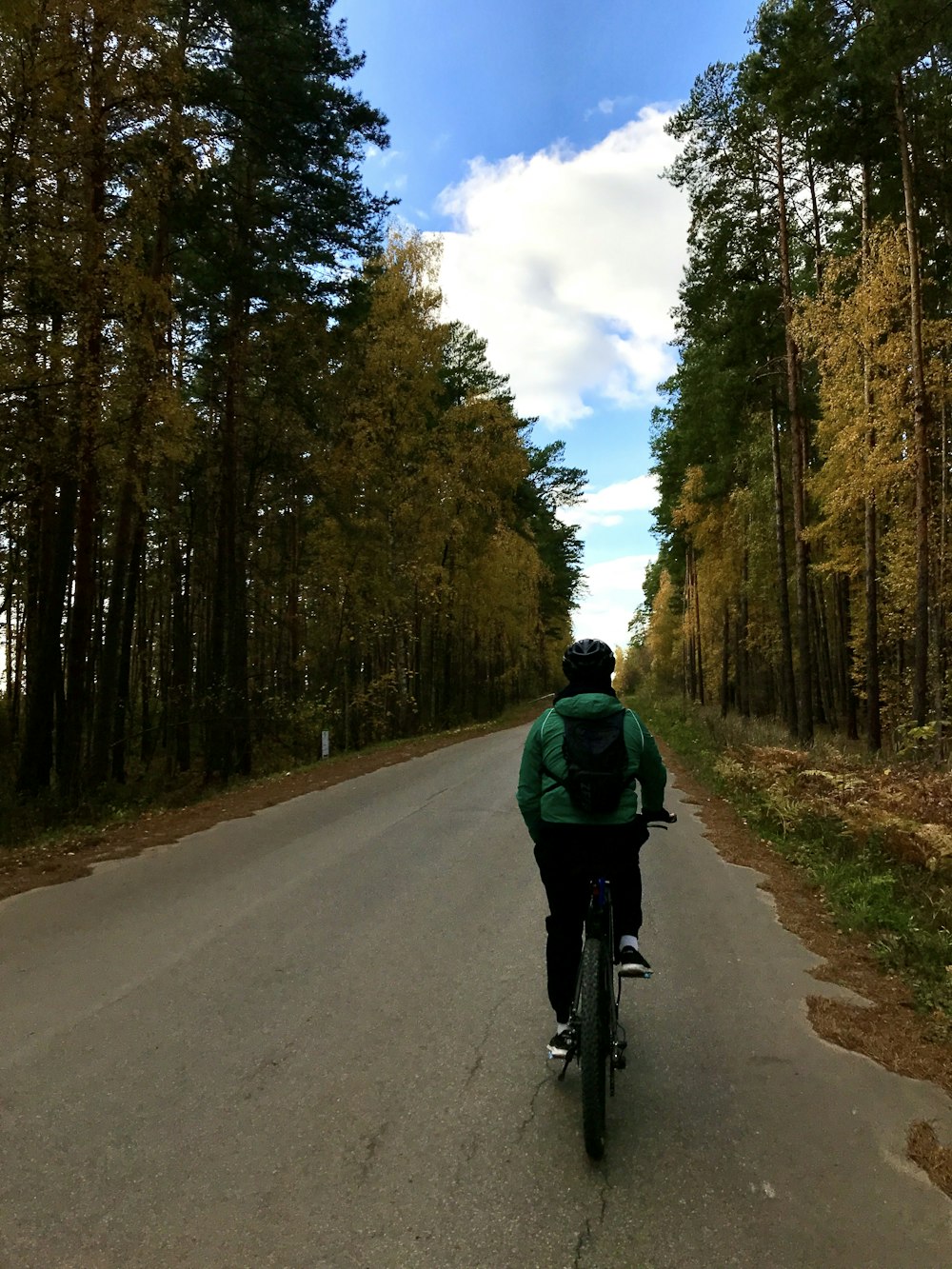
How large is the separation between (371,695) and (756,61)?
17843mm

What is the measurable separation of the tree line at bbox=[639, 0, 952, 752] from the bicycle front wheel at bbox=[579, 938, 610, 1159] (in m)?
10.5

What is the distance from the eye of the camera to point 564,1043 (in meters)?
3.35

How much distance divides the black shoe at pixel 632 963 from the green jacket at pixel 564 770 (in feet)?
2.22

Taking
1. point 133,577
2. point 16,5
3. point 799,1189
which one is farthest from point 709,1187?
point 133,577

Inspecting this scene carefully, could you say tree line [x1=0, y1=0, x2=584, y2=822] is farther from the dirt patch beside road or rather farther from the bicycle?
the dirt patch beside road

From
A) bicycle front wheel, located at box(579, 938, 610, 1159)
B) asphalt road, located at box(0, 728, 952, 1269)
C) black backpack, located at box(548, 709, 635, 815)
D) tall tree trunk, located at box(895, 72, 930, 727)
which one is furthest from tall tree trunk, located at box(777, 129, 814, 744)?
bicycle front wheel, located at box(579, 938, 610, 1159)

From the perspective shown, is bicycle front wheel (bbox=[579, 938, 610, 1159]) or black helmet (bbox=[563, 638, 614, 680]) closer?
bicycle front wheel (bbox=[579, 938, 610, 1159])

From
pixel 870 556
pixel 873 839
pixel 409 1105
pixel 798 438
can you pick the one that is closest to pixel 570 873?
pixel 409 1105

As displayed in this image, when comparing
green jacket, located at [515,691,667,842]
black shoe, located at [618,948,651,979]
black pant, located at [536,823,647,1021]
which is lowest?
black shoe, located at [618,948,651,979]

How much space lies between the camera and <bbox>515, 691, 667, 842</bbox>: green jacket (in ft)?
11.2

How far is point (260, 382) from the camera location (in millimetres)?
16953

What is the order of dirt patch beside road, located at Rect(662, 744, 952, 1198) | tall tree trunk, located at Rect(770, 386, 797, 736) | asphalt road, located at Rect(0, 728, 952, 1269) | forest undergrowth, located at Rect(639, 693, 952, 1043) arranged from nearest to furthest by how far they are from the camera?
asphalt road, located at Rect(0, 728, 952, 1269) < dirt patch beside road, located at Rect(662, 744, 952, 1198) < forest undergrowth, located at Rect(639, 693, 952, 1043) < tall tree trunk, located at Rect(770, 386, 797, 736)

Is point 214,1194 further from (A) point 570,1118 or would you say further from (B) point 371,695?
(B) point 371,695

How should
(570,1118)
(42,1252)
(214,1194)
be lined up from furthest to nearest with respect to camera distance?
(570,1118) → (214,1194) → (42,1252)
